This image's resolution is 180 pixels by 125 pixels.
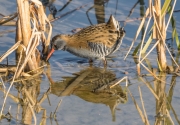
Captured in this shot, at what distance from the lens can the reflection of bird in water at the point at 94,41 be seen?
6906mm

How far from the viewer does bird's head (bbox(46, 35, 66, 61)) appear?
6.83 meters

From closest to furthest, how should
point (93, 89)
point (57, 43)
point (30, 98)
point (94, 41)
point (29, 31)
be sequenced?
point (30, 98)
point (93, 89)
point (29, 31)
point (57, 43)
point (94, 41)

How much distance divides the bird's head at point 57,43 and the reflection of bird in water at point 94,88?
62 cm

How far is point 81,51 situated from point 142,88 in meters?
1.48

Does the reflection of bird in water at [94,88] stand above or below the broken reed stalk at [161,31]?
below

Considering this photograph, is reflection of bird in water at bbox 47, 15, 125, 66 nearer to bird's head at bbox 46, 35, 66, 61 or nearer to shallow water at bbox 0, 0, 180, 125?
bird's head at bbox 46, 35, 66, 61

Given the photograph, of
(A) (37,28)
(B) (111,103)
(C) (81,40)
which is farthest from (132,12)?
(B) (111,103)

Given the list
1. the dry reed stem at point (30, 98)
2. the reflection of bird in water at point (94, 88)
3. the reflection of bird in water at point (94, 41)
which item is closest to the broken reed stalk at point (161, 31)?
the reflection of bird in water at point (94, 88)

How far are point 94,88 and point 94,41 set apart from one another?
1366 mm

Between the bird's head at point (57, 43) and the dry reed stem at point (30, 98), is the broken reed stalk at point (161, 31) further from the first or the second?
the dry reed stem at point (30, 98)

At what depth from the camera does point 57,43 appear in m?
6.89

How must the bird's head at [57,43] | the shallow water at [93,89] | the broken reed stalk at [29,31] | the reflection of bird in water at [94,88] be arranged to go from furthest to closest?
1. the bird's head at [57,43]
2. the broken reed stalk at [29,31]
3. the reflection of bird in water at [94,88]
4. the shallow water at [93,89]

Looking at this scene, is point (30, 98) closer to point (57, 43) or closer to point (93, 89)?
point (93, 89)

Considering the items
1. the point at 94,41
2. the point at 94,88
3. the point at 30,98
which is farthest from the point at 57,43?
the point at 30,98
